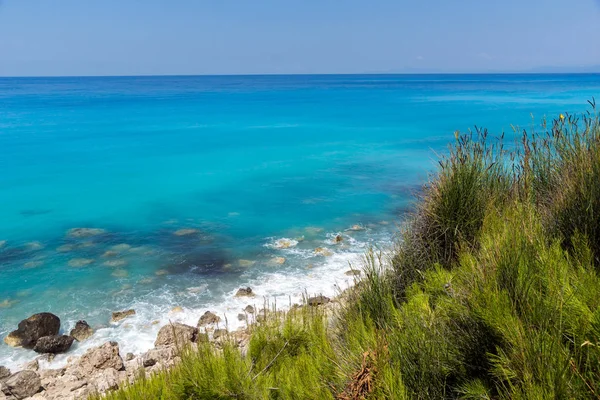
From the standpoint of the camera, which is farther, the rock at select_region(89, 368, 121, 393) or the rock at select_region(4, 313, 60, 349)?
the rock at select_region(4, 313, 60, 349)

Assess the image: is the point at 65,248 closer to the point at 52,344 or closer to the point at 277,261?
Result: the point at 52,344

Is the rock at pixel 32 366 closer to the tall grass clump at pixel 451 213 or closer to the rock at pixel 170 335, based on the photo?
the rock at pixel 170 335

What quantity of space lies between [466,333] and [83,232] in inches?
590

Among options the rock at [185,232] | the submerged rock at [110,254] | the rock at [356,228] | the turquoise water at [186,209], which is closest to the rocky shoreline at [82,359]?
the turquoise water at [186,209]

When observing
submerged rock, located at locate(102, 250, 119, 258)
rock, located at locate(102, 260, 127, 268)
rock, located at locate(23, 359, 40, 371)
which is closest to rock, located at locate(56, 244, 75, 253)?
submerged rock, located at locate(102, 250, 119, 258)

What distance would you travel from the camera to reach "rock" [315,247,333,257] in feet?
42.5

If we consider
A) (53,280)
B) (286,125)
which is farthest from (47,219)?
(286,125)

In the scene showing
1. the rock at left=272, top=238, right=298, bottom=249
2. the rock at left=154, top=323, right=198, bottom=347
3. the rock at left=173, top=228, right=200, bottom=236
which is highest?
the rock at left=173, top=228, right=200, bottom=236

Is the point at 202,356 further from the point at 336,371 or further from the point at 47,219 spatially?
the point at 47,219

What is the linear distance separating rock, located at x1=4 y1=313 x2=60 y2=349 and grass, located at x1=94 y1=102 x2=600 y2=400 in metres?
5.50

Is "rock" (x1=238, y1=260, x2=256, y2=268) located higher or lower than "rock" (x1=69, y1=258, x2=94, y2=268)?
lower

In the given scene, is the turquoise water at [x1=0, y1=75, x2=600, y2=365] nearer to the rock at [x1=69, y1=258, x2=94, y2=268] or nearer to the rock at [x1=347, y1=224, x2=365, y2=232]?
the rock at [x1=69, y1=258, x2=94, y2=268]

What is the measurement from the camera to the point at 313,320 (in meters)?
5.40

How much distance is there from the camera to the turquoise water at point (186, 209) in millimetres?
10844
